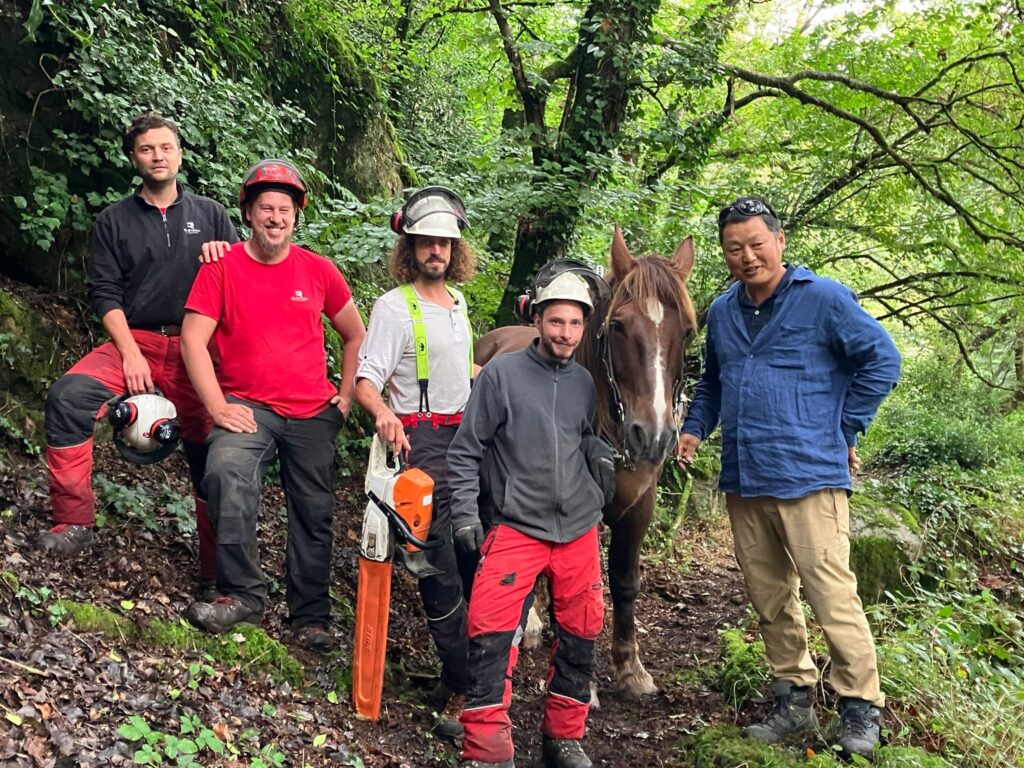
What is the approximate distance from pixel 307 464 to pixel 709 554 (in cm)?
560

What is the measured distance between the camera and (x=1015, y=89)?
28.9ft

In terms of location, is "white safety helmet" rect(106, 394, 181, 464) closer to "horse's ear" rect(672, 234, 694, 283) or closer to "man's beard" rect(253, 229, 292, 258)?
"man's beard" rect(253, 229, 292, 258)

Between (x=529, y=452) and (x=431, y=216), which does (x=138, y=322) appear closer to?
(x=431, y=216)

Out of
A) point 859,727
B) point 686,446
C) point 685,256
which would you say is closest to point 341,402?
point 686,446

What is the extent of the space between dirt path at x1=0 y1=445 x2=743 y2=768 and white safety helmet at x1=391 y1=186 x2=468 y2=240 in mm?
2193

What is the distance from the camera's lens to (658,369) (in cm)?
373

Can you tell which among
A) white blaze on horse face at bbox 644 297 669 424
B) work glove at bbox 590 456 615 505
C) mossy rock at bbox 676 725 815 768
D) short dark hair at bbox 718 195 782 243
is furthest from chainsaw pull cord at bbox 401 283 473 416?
mossy rock at bbox 676 725 815 768

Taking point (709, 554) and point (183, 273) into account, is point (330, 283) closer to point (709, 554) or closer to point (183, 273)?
point (183, 273)

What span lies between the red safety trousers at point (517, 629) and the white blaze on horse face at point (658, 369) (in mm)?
620

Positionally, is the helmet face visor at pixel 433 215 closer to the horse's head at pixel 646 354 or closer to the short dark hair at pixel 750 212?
the horse's head at pixel 646 354

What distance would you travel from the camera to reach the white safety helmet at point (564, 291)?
3525 mm

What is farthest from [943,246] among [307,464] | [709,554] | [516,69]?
[307,464]

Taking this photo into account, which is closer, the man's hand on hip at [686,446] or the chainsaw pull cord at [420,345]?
the chainsaw pull cord at [420,345]

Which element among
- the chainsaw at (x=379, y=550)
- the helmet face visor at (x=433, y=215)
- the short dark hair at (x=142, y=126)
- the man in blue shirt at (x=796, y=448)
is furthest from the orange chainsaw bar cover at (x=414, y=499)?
the short dark hair at (x=142, y=126)
